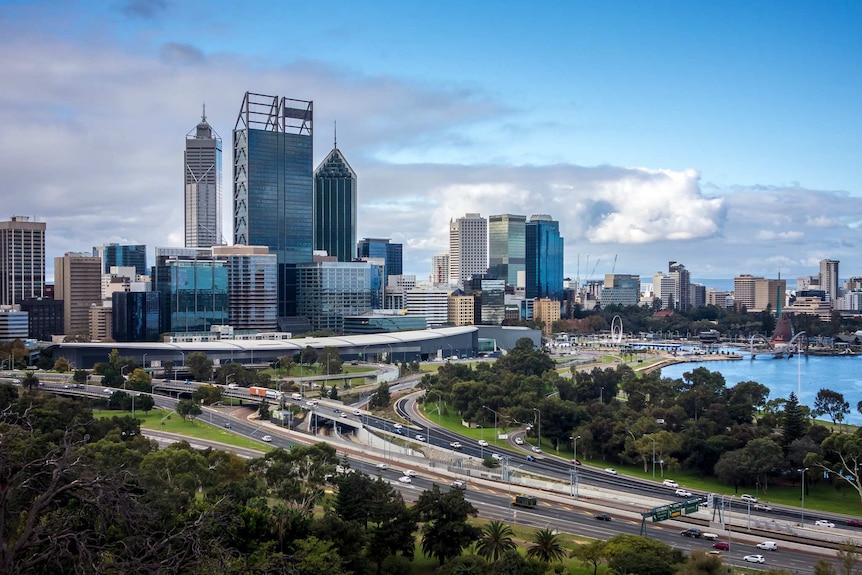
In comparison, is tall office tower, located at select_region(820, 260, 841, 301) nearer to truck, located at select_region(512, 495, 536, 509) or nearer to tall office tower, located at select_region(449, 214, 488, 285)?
tall office tower, located at select_region(449, 214, 488, 285)

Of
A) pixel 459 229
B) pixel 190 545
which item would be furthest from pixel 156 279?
pixel 459 229

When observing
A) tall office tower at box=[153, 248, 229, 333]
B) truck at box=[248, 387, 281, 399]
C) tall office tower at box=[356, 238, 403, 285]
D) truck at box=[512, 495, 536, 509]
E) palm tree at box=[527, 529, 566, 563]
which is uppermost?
tall office tower at box=[356, 238, 403, 285]

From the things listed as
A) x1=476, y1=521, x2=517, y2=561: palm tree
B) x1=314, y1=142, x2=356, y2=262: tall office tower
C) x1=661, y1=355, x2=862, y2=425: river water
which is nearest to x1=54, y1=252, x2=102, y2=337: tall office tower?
x1=314, y1=142, x2=356, y2=262: tall office tower

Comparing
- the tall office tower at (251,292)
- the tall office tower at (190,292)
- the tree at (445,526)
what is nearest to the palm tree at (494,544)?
the tree at (445,526)

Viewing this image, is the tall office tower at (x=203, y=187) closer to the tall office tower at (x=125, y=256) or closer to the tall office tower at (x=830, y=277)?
the tall office tower at (x=125, y=256)

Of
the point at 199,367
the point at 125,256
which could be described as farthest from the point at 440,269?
the point at 199,367

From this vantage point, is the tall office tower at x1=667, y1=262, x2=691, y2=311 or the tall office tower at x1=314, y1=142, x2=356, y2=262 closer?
the tall office tower at x1=314, y1=142, x2=356, y2=262
